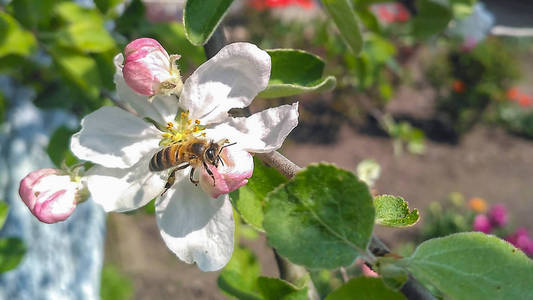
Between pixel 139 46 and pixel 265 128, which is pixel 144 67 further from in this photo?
pixel 265 128

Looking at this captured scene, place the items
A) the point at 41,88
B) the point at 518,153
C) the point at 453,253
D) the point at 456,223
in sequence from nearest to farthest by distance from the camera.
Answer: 1. the point at 453,253
2. the point at 41,88
3. the point at 456,223
4. the point at 518,153

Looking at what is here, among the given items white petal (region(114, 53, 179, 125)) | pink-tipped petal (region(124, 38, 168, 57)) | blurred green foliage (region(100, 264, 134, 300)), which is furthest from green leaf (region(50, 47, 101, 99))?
blurred green foliage (region(100, 264, 134, 300))

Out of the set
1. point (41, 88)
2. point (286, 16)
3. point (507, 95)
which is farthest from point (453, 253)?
point (286, 16)

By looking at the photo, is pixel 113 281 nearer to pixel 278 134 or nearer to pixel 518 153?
pixel 278 134

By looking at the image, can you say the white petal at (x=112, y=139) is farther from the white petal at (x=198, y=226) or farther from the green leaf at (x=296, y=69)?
the green leaf at (x=296, y=69)

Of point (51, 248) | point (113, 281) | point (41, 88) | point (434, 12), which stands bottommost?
point (113, 281)

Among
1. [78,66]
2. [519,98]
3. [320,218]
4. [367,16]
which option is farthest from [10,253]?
[519,98]

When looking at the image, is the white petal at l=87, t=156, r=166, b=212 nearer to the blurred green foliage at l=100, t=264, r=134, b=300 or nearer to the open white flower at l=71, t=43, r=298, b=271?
the open white flower at l=71, t=43, r=298, b=271
